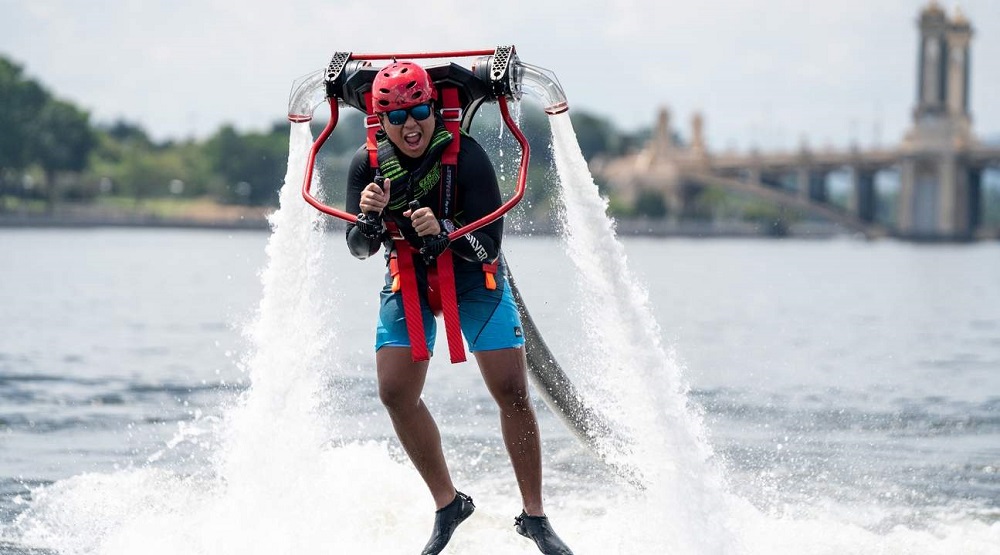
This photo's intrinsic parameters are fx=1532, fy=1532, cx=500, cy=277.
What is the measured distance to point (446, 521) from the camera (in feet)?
24.4

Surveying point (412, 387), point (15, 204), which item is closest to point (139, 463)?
point (412, 387)

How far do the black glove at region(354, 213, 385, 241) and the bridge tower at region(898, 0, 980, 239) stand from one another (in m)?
152

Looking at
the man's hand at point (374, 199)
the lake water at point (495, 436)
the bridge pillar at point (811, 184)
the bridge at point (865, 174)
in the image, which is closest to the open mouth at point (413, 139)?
the man's hand at point (374, 199)

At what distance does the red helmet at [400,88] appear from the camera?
7.00 meters

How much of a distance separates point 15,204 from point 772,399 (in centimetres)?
15244

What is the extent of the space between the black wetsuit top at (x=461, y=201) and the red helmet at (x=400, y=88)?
280mm

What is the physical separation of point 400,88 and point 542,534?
2214 millimetres

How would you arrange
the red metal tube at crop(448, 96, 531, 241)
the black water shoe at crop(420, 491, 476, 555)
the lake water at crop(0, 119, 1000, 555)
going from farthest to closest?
the lake water at crop(0, 119, 1000, 555) < the black water shoe at crop(420, 491, 476, 555) < the red metal tube at crop(448, 96, 531, 241)

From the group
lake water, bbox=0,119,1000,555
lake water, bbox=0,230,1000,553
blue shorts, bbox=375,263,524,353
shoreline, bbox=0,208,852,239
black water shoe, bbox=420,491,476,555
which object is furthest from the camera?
shoreline, bbox=0,208,852,239

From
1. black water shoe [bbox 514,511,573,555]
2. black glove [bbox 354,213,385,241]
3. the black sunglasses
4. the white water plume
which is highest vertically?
the black sunglasses

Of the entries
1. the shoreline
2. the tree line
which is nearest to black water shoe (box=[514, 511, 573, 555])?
the shoreline

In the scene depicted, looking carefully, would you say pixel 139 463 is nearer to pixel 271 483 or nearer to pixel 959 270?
pixel 271 483

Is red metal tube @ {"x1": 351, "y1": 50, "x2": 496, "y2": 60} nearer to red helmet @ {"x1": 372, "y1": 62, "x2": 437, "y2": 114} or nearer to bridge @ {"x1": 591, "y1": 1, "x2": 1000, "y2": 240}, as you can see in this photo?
red helmet @ {"x1": 372, "y1": 62, "x2": 437, "y2": 114}

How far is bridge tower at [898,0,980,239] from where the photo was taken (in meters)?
155
